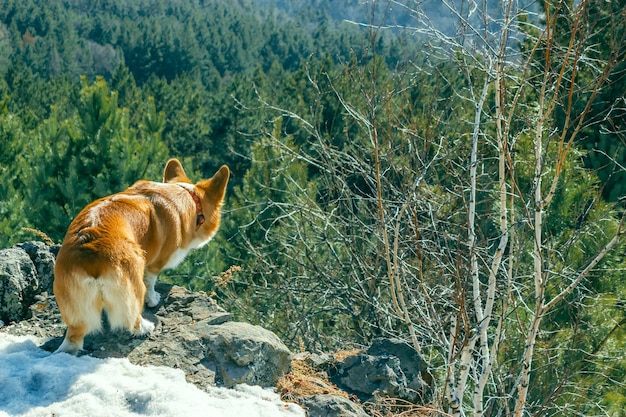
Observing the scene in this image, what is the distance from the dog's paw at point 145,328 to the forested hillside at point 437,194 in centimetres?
190

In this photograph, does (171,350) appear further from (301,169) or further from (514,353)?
(301,169)

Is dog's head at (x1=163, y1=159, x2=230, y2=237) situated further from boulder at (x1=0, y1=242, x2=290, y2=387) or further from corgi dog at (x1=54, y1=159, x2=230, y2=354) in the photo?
boulder at (x1=0, y1=242, x2=290, y2=387)

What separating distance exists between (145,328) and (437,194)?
4.28 m

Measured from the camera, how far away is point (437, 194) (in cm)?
807

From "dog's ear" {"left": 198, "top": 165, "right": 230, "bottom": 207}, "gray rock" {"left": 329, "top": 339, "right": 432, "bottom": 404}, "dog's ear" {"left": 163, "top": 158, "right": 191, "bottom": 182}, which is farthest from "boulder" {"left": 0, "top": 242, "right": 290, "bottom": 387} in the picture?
"dog's ear" {"left": 163, "top": 158, "right": 191, "bottom": 182}

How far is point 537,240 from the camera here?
4.45 m

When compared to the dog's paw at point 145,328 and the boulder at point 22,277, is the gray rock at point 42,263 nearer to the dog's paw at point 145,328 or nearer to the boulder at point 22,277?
the boulder at point 22,277

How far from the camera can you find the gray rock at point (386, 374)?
5.02m

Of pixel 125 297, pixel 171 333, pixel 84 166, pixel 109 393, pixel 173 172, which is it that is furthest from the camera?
pixel 84 166

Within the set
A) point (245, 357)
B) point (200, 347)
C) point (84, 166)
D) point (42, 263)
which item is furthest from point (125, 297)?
point (84, 166)

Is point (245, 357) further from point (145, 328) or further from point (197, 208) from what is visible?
point (197, 208)

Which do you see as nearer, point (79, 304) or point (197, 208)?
point (79, 304)

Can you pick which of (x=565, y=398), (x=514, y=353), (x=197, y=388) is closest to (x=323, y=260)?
(x=514, y=353)

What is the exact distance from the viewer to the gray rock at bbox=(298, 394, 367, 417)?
4.48 meters
